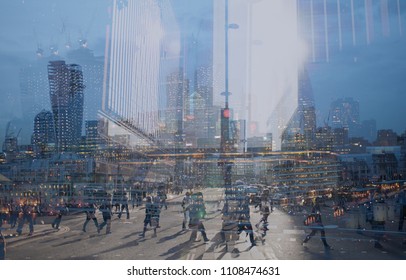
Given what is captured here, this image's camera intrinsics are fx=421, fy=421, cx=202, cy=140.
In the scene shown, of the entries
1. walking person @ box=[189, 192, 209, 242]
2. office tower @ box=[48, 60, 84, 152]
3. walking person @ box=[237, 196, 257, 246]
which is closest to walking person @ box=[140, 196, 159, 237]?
walking person @ box=[189, 192, 209, 242]

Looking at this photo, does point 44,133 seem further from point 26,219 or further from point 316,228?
point 316,228

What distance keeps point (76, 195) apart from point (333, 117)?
11.0 meters

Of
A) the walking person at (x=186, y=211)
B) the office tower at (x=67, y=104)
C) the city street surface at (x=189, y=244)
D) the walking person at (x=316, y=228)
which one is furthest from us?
the office tower at (x=67, y=104)

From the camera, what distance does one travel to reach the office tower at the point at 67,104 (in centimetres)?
Result: 1808

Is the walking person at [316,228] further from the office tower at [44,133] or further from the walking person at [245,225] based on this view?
the office tower at [44,133]

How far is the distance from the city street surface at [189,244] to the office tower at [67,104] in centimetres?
1166

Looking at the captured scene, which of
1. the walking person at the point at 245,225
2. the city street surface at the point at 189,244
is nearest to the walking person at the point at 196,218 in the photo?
the city street surface at the point at 189,244

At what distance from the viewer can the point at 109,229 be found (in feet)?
21.9

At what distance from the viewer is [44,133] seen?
1933 cm

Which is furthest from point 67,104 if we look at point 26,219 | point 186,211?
point 186,211

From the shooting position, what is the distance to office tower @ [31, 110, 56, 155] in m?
18.4

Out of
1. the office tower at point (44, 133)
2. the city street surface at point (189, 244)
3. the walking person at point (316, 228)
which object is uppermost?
the office tower at point (44, 133)
